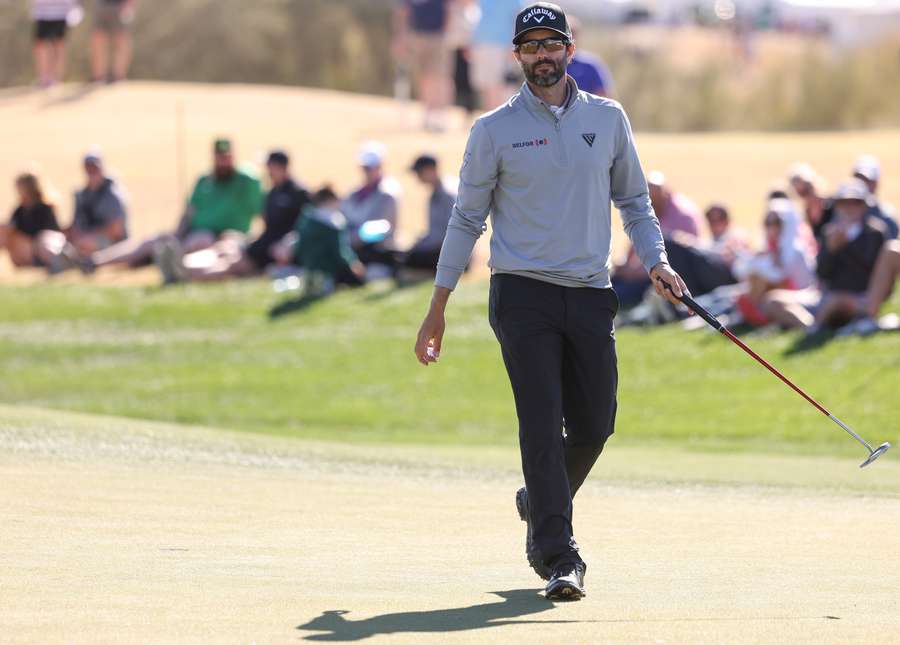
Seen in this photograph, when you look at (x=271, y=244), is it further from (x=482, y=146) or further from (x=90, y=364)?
(x=482, y=146)

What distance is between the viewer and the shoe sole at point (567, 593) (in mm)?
6242

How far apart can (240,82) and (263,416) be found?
29739 millimetres

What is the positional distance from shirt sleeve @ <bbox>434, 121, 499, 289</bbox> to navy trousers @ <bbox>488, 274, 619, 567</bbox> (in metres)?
0.18

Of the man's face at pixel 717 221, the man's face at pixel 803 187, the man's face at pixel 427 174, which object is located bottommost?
the man's face at pixel 717 221

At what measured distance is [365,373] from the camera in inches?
666

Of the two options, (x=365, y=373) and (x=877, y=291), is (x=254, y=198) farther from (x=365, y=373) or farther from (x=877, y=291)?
(x=877, y=291)

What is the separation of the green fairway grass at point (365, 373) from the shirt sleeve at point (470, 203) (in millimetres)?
6864

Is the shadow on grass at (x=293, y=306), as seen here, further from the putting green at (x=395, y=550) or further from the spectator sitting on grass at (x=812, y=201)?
the putting green at (x=395, y=550)

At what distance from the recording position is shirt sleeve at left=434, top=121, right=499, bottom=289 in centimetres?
673

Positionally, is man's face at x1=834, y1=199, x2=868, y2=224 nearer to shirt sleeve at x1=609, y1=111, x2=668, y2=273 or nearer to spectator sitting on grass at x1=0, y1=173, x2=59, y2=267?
shirt sleeve at x1=609, y1=111, x2=668, y2=273

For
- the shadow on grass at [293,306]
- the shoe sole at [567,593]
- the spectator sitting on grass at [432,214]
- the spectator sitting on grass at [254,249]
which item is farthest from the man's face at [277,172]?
the shoe sole at [567,593]

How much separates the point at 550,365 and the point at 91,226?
1600 cm

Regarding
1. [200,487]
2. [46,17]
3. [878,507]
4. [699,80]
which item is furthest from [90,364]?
[699,80]

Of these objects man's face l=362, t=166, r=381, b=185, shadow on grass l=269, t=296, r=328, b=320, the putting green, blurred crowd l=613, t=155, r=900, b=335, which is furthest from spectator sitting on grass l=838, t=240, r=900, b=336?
man's face l=362, t=166, r=381, b=185
